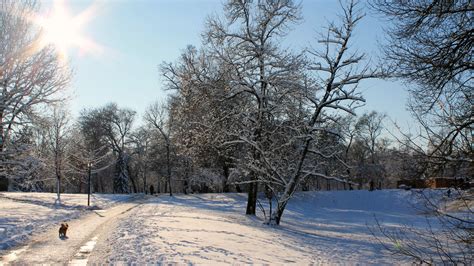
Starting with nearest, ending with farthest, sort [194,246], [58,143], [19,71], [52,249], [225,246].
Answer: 1. [194,246]
2. [52,249]
3. [225,246]
4. [19,71]
5. [58,143]

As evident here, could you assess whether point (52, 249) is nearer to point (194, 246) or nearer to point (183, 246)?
point (183, 246)

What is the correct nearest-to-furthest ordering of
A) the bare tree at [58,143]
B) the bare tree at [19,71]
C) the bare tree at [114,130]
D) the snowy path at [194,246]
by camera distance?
the snowy path at [194,246], the bare tree at [19,71], the bare tree at [58,143], the bare tree at [114,130]

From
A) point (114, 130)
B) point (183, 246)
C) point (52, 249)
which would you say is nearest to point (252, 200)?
point (183, 246)

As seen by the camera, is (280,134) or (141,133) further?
(141,133)

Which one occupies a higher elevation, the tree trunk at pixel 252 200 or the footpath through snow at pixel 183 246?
the tree trunk at pixel 252 200

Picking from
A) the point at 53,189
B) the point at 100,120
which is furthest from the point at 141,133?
the point at 53,189

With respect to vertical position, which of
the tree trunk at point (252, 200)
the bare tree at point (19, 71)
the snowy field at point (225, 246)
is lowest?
the snowy field at point (225, 246)

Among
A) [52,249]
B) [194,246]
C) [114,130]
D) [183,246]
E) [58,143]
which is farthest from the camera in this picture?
[114,130]

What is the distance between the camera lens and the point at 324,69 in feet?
60.7

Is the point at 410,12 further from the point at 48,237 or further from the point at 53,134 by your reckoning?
the point at 53,134

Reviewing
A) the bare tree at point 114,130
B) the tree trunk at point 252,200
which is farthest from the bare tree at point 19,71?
the bare tree at point 114,130

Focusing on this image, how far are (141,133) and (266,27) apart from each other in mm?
49422

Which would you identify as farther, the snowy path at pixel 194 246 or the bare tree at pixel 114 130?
the bare tree at pixel 114 130

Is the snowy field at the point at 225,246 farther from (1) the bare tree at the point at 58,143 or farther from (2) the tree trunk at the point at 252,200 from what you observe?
(1) the bare tree at the point at 58,143
